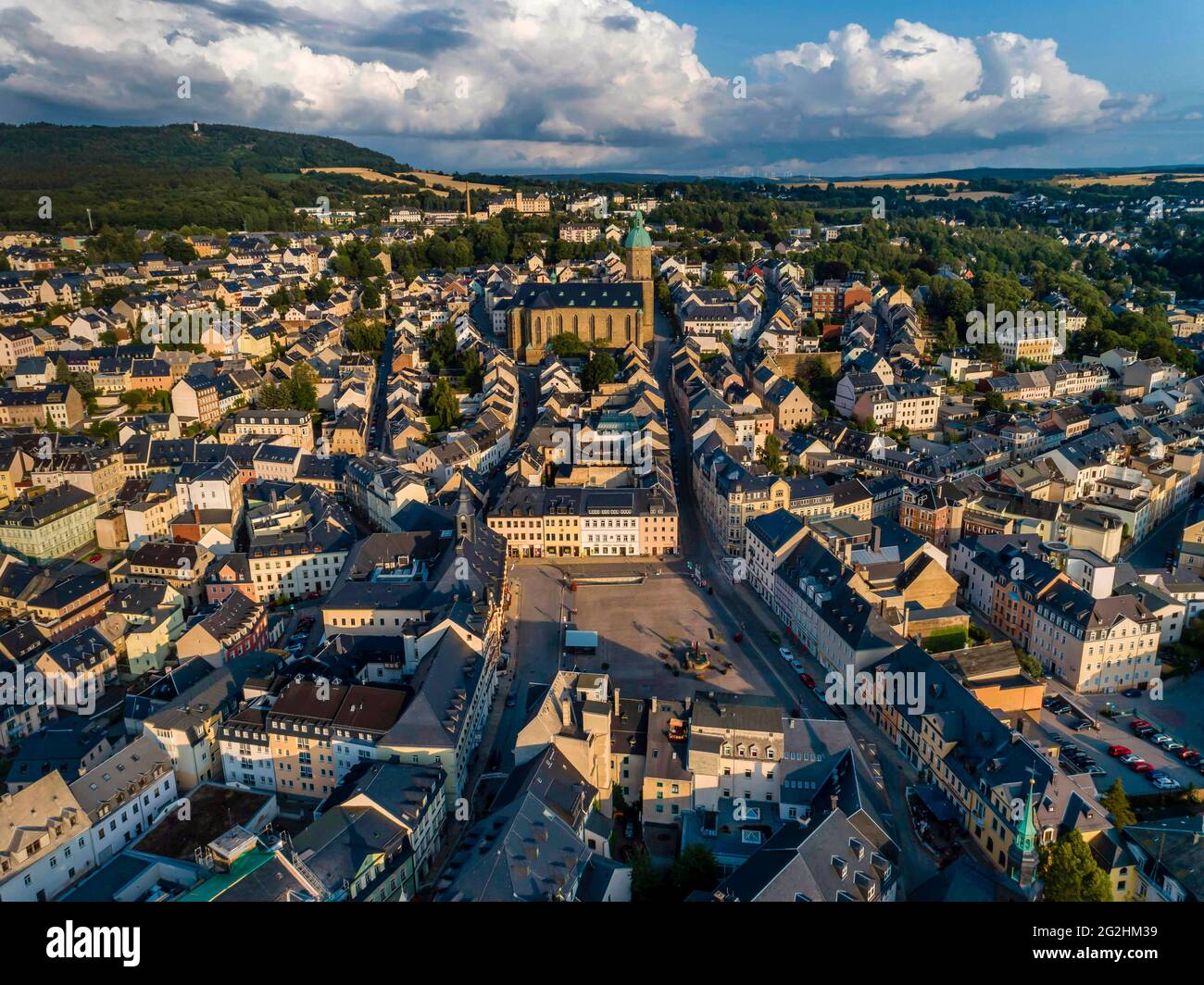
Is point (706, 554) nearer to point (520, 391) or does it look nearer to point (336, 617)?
point (336, 617)

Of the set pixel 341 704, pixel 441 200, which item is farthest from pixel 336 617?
pixel 441 200

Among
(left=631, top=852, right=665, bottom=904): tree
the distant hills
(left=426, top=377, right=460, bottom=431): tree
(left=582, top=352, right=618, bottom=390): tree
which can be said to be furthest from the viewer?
the distant hills

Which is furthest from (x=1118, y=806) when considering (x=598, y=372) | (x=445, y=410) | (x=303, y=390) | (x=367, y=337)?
(x=367, y=337)

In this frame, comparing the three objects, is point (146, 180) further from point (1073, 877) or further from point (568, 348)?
point (1073, 877)

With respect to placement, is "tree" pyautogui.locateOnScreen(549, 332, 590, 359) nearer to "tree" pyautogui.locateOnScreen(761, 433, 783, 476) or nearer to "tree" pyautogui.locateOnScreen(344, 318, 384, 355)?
"tree" pyautogui.locateOnScreen(344, 318, 384, 355)

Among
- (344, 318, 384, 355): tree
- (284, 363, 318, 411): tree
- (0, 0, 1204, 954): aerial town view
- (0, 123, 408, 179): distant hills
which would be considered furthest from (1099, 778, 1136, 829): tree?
(0, 123, 408, 179): distant hills
